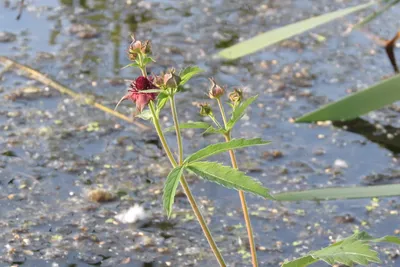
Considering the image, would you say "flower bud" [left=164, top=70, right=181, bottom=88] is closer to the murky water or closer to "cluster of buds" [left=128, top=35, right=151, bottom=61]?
"cluster of buds" [left=128, top=35, right=151, bottom=61]

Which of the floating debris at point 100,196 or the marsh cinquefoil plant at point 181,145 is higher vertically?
the floating debris at point 100,196

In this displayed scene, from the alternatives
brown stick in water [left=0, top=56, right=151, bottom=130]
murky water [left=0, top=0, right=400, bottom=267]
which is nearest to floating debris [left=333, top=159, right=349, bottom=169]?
murky water [left=0, top=0, right=400, bottom=267]

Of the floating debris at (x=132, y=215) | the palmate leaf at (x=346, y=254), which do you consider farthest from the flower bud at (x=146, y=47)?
the floating debris at (x=132, y=215)

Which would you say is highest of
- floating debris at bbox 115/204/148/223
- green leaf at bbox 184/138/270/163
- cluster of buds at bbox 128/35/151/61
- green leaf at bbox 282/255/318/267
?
floating debris at bbox 115/204/148/223

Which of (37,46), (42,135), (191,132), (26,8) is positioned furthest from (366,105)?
(26,8)

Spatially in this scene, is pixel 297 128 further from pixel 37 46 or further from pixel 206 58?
pixel 37 46

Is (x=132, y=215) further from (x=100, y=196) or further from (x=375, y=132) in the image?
(x=375, y=132)

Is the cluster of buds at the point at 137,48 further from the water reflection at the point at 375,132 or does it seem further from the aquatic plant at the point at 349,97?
the water reflection at the point at 375,132
